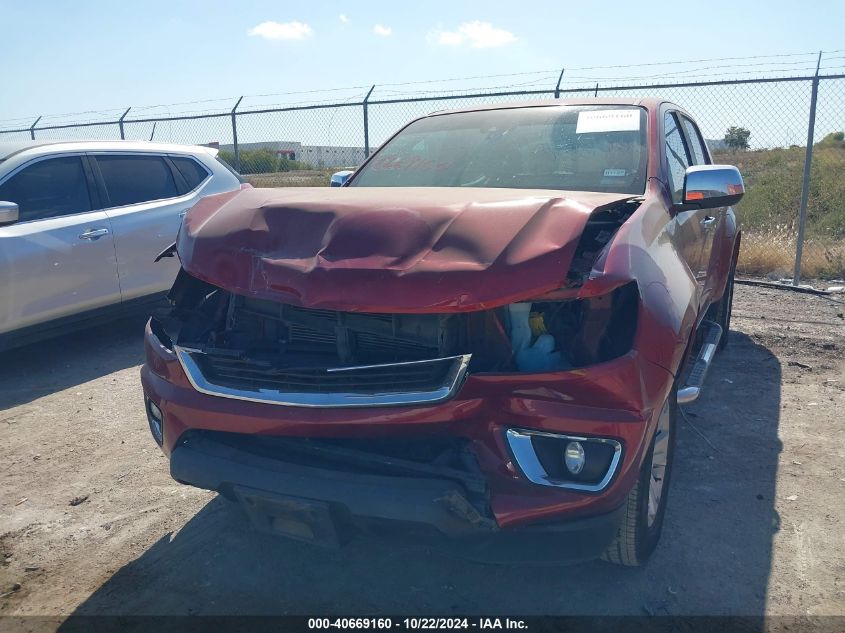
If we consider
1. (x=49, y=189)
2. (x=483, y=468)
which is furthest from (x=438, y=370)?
(x=49, y=189)

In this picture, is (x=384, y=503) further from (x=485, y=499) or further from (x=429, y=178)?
(x=429, y=178)

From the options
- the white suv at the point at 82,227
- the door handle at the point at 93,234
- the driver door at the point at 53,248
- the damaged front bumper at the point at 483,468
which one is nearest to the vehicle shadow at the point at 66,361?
the white suv at the point at 82,227

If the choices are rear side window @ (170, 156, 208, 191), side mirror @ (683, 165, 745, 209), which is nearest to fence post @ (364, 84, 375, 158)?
rear side window @ (170, 156, 208, 191)

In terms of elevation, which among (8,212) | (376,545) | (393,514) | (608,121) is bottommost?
(376,545)

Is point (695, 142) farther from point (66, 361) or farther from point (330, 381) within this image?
point (66, 361)

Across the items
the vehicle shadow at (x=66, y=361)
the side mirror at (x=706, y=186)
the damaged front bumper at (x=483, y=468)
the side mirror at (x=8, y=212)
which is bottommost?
the vehicle shadow at (x=66, y=361)

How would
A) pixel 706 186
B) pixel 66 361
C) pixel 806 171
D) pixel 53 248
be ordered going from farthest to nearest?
pixel 806 171 < pixel 66 361 < pixel 53 248 < pixel 706 186

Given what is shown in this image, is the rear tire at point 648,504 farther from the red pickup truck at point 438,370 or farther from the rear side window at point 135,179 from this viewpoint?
the rear side window at point 135,179

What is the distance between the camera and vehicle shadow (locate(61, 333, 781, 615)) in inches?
104

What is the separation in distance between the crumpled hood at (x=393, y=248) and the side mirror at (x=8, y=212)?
260 cm

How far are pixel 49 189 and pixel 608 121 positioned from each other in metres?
4.15

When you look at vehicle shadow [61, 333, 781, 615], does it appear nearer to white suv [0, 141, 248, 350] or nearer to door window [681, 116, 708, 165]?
door window [681, 116, 708, 165]

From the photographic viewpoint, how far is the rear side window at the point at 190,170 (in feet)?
21.5

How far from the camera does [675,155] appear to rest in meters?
3.95
